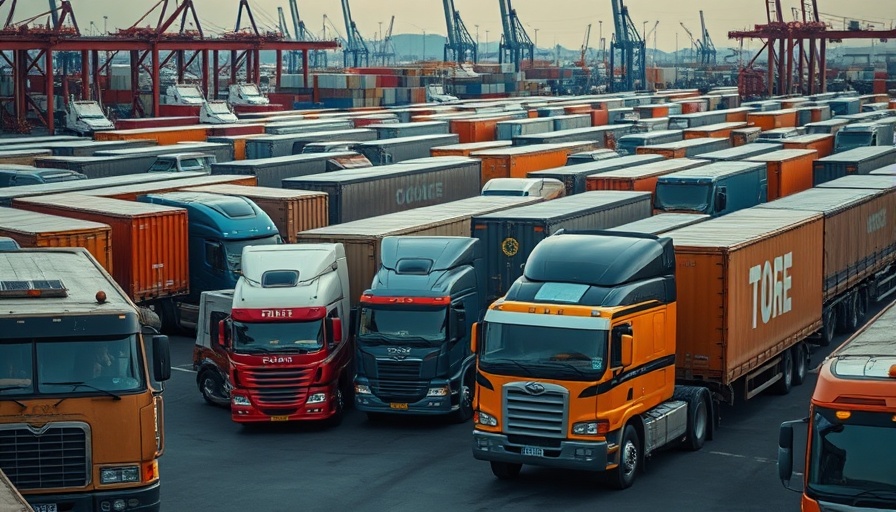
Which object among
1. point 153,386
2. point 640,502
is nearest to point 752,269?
point 640,502

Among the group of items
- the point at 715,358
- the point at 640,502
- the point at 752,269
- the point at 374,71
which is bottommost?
the point at 640,502

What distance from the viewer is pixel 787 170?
41312 millimetres

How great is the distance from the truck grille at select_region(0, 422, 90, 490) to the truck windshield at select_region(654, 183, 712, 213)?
76.0ft

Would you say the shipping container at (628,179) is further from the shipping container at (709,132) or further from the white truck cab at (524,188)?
the shipping container at (709,132)

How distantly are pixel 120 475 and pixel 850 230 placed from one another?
20.7m

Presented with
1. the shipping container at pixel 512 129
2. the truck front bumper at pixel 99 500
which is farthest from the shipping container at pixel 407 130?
the truck front bumper at pixel 99 500

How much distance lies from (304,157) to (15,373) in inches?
1256

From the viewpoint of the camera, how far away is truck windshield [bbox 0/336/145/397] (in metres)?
14.5

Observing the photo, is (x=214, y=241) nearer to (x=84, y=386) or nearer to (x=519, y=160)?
(x=519, y=160)

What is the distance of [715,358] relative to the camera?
2122 cm

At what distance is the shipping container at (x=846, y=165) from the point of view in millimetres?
41906

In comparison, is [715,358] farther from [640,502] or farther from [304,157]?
[304,157]

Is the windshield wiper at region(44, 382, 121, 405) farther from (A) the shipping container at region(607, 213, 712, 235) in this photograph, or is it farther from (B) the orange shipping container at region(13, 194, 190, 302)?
(B) the orange shipping container at region(13, 194, 190, 302)

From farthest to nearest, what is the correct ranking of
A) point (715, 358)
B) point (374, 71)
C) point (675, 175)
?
point (374, 71), point (675, 175), point (715, 358)
